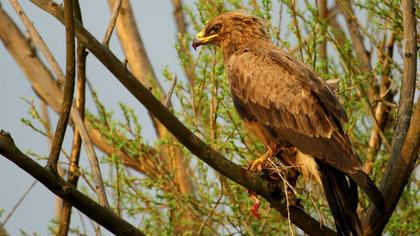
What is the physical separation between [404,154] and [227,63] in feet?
5.85

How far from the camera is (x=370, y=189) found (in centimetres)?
503

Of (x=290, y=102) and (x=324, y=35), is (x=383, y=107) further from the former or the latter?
(x=290, y=102)

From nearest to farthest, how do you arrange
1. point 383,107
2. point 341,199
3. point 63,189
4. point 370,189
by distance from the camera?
point 63,189 < point 370,189 < point 341,199 < point 383,107

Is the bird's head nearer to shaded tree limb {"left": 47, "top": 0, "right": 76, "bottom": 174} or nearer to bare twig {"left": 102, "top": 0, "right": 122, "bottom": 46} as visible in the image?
bare twig {"left": 102, "top": 0, "right": 122, "bottom": 46}

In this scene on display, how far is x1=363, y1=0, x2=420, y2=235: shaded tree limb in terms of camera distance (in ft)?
18.1

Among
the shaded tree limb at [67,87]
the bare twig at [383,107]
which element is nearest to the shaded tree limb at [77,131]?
the shaded tree limb at [67,87]

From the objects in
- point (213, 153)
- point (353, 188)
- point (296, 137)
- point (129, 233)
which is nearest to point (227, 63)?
point (296, 137)

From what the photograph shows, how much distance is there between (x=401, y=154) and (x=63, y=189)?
95.9 inches

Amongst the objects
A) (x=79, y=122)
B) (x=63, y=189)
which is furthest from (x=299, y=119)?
(x=63, y=189)

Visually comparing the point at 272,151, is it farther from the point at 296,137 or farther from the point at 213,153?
the point at 213,153

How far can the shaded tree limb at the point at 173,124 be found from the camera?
4.32 meters

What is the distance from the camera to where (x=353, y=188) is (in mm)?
5594

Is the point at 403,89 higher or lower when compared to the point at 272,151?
higher

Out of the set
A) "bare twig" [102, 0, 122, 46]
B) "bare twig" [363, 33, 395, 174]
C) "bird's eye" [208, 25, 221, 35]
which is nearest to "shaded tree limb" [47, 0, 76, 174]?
"bare twig" [102, 0, 122, 46]
